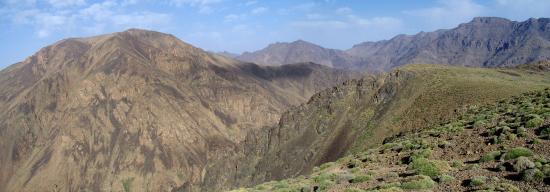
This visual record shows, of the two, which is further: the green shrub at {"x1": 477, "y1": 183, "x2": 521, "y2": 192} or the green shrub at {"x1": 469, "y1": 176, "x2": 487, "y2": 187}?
the green shrub at {"x1": 469, "y1": 176, "x2": 487, "y2": 187}

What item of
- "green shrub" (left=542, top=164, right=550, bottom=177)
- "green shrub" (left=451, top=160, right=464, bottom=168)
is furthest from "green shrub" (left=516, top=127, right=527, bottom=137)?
"green shrub" (left=542, top=164, right=550, bottom=177)

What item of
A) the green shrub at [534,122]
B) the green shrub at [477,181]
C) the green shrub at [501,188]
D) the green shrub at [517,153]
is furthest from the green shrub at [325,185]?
the green shrub at [534,122]

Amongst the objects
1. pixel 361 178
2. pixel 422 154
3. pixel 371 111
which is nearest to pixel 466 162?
pixel 422 154

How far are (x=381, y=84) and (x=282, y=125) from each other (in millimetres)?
35665

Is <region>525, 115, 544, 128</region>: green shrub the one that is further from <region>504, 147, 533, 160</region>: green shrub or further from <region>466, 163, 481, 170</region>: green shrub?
<region>466, 163, 481, 170</region>: green shrub

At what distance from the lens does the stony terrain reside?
68.7 ft

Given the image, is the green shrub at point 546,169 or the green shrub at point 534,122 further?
the green shrub at point 534,122

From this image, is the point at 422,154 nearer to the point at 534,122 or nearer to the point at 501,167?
the point at 534,122

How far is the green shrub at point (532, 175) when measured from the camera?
770 inches

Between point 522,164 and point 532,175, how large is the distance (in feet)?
7.44

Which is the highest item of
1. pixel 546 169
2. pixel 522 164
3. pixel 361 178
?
pixel 546 169

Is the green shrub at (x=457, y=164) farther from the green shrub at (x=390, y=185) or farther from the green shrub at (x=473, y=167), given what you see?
the green shrub at (x=390, y=185)

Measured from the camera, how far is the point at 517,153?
24734mm

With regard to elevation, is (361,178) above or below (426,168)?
below
